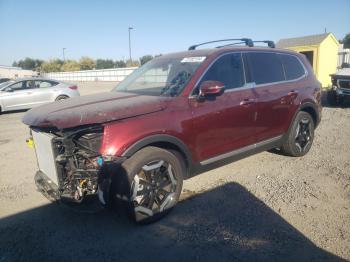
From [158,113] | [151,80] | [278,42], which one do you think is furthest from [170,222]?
[278,42]

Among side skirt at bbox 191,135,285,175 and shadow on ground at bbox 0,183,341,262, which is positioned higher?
side skirt at bbox 191,135,285,175

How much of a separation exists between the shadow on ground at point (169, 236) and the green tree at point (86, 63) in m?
100

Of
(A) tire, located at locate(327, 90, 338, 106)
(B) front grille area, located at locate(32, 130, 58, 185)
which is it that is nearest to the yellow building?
(A) tire, located at locate(327, 90, 338, 106)

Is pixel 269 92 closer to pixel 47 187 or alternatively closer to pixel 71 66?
pixel 47 187

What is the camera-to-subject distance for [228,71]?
418 cm

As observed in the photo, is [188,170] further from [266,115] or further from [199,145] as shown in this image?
[266,115]

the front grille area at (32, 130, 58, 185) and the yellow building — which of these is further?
the yellow building

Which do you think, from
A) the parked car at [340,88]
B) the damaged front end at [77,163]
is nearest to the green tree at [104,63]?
the parked car at [340,88]

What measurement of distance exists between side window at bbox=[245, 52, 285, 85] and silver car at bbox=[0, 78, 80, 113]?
10818mm

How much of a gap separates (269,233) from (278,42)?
840 inches

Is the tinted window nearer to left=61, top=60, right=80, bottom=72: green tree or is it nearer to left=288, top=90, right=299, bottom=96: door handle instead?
left=288, top=90, right=299, bottom=96: door handle

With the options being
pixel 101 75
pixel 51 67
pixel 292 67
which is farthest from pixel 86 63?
pixel 292 67

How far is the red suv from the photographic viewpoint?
10.0 ft

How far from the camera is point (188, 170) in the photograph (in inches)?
150
